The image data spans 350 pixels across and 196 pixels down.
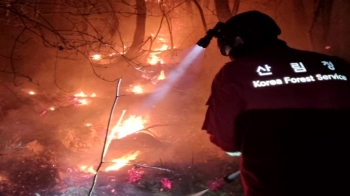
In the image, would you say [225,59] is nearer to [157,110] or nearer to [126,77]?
[126,77]

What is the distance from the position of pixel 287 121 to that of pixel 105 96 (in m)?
8.08

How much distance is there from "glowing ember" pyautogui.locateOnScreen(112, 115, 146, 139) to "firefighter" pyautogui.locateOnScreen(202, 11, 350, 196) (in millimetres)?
4741

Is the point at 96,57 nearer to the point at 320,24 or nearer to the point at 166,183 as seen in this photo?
the point at 320,24

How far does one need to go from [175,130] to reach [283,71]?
5.06 meters

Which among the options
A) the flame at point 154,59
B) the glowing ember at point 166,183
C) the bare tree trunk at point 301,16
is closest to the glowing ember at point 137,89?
the flame at point 154,59

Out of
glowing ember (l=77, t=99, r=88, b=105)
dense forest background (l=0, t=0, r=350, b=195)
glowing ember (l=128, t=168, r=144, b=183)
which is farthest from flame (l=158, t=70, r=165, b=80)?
glowing ember (l=128, t=168, r=144, b=183)

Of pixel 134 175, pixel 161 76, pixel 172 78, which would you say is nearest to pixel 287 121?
pixel 134 175

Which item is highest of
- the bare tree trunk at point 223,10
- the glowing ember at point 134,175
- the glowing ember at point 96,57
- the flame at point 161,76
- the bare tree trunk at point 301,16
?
the bare tree trunk at point 223,10

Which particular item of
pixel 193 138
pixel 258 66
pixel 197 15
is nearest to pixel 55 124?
pixel 193 138

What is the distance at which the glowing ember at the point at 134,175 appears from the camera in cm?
527

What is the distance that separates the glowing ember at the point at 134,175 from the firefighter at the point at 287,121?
3026 mm

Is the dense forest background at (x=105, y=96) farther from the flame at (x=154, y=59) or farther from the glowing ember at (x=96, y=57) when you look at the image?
the glowing ember at (x=96, y=57)

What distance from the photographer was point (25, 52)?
14078 millimetres

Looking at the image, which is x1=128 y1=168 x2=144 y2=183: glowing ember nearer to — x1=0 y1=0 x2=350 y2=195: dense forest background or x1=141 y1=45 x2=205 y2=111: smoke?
x1=0 y1=0 x2=350 y2=195: dense forest background
